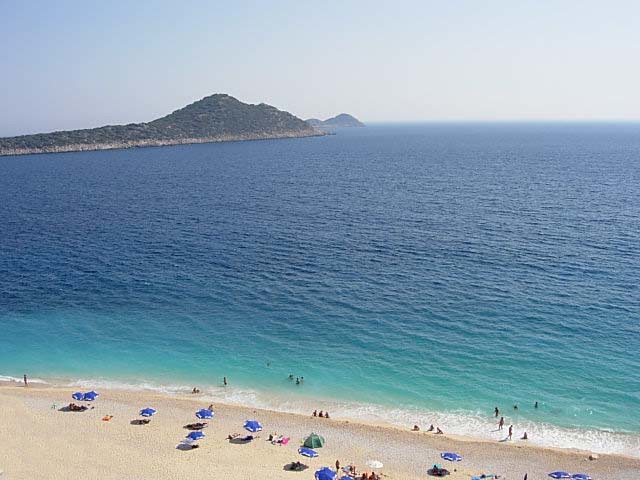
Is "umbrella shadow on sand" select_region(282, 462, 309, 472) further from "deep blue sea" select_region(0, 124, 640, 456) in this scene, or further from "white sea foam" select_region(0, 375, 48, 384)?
"white sea foam" select_region(0, 375, 48, 384)

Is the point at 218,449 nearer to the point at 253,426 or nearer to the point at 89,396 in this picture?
the point at 253,426

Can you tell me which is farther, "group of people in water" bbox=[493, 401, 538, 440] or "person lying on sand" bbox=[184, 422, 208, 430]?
"person lying on sand" bbox=[184, 422, 208, 430]

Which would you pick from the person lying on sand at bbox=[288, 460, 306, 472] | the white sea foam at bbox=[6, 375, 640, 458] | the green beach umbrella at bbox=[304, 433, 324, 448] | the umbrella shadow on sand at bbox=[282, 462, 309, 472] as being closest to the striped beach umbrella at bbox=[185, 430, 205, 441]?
the white sea foam at bbox=[6, 375, 640, 458]

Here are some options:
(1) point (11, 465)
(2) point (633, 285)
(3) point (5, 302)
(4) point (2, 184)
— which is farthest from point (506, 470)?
(4) point (2, 184)

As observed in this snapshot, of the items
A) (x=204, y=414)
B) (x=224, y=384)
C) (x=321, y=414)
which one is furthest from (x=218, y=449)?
(x=224, y=384)

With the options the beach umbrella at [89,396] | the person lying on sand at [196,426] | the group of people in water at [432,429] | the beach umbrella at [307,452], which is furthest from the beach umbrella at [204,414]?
the group of people in water at [432,429]

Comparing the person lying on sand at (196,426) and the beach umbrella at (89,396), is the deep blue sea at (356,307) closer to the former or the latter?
the beach umbrella at (89,396)
